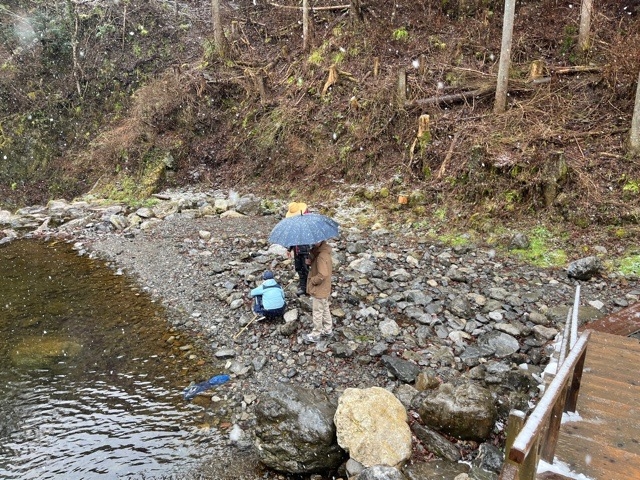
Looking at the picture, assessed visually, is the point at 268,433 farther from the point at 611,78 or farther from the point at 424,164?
the point at 611,78

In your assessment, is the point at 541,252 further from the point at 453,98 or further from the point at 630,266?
the point at 453,98

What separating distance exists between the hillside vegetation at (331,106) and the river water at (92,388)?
6.87m

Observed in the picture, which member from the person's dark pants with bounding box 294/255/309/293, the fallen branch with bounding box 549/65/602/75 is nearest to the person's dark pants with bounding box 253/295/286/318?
the person's dark pants with bounding box 294/255/309/293

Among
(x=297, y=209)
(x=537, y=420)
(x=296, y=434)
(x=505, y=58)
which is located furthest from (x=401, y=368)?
(x=505, y=58)

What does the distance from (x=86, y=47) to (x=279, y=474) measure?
2310 centimetres

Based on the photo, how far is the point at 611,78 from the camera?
9961 millimetres

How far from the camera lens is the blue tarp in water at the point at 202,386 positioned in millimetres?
5648

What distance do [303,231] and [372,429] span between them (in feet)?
8.51

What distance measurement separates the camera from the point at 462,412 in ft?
14.4

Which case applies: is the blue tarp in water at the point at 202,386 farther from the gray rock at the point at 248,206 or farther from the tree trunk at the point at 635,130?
the tree trunk at the point at 635,130

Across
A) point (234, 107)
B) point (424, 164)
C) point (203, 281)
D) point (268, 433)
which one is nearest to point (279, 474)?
point (268, 433)

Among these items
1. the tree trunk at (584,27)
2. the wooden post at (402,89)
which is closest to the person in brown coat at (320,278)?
the wooden post at (402,89)

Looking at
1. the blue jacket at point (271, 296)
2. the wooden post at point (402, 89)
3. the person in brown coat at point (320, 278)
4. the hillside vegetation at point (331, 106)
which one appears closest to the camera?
the person in brown coat at point (320, 278)

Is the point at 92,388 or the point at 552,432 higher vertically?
the point at 552,432
